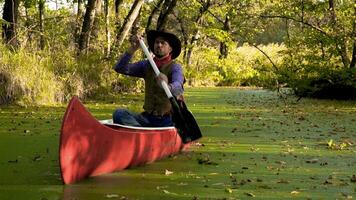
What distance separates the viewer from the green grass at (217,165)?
4.08 meters

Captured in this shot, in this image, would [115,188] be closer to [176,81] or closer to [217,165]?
[217,165]

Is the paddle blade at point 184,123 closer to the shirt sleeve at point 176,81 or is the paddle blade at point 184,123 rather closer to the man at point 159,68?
the man at point 159,68

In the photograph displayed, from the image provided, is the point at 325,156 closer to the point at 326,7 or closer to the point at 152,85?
the point at 152,85

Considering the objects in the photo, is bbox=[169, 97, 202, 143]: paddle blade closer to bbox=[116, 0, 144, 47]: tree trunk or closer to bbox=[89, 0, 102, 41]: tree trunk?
bbox=[89, 0, 102, 41]: tree trunk

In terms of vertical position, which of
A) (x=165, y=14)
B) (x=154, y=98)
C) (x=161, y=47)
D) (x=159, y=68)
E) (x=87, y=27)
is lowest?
(x=154, y=98)

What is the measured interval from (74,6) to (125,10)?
162 cm

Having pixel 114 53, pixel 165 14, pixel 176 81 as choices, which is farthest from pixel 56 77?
pixel 165 14

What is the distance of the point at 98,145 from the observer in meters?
4.48

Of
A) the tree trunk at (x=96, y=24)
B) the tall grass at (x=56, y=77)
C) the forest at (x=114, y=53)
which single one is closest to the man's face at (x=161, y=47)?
the forest at (x=114, y=53)

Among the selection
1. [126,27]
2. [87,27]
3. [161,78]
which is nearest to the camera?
[161,78]

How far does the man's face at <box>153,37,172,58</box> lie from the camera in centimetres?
558

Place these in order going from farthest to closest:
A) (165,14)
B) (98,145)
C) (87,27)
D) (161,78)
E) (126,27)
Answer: (165,14), (126,27), (87,27), (161,78), (98,145)

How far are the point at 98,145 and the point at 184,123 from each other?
1502mm

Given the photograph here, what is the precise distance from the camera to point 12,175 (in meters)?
4.48
